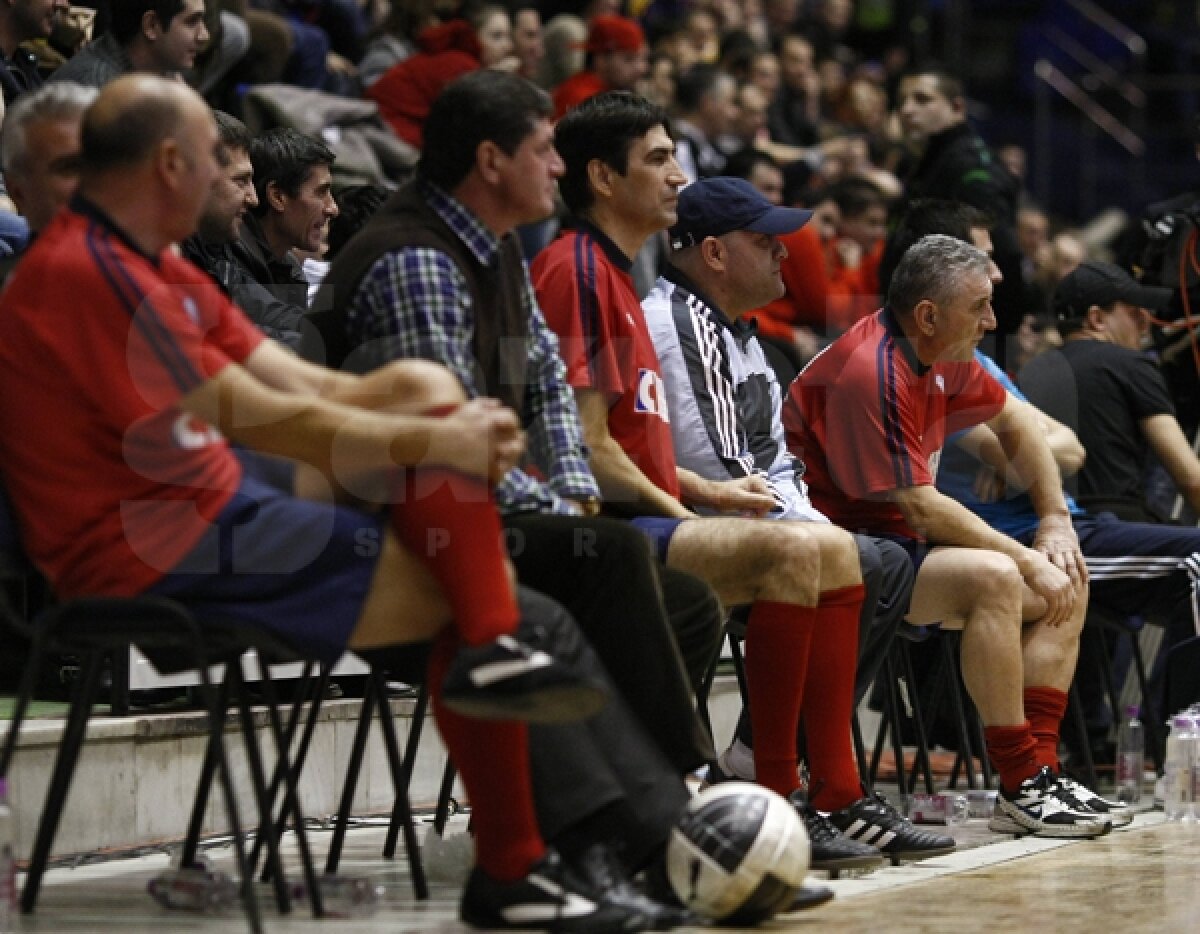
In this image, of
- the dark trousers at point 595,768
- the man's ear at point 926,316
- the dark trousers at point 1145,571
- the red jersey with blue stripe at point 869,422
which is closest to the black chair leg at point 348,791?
the dark trousers at point 595,768

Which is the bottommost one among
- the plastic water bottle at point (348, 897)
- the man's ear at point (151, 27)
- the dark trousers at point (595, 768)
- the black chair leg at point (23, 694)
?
the plastic water bottle at point (348, 897)

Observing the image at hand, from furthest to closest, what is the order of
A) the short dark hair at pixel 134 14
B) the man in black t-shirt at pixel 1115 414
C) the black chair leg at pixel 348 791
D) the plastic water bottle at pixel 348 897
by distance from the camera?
the man in black t-shirt at pixel 1115 414
the short dark hair at pixel 134 14
the black chair leg at pixel 348 791
the plastic water bottle at pixel 348 897

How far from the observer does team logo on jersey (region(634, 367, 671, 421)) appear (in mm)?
4672

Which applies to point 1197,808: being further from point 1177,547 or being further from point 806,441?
point 806,441

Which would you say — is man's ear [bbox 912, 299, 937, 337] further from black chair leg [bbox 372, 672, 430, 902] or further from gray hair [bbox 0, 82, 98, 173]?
gray hair [bbox 0, 82, 98, 173]

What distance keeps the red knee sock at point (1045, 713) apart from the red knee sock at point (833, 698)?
3.43 feet

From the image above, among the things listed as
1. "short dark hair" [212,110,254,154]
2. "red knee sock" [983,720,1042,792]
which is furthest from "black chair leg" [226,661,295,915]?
"red knee sock" [983,720,1042,792]

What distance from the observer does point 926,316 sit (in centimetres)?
557

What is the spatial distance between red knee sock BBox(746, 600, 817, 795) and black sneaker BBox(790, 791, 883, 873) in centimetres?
9

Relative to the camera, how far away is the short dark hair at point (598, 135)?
4.82 m

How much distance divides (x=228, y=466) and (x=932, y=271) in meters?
2.58

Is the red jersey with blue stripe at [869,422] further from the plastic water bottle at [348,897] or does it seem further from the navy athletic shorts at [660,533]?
the plastic water bottle at [348,897]

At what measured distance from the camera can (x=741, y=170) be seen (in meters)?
8.92

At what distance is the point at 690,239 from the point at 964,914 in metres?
1.96
